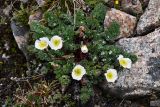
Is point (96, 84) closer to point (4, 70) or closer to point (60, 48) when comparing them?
point (60, 48)

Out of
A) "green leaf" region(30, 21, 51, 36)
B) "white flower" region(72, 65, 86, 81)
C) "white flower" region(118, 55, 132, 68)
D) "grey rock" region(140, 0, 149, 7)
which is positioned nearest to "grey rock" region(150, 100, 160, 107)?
"white flower" region(118, 55, 132, 68)

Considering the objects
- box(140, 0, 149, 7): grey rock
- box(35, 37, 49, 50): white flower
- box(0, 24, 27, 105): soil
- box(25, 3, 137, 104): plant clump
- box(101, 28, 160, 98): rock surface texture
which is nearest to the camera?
box(101, 28, 160, 98): rock surface texture

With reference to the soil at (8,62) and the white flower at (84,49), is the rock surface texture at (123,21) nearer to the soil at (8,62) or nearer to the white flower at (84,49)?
the white flower at (84,49)

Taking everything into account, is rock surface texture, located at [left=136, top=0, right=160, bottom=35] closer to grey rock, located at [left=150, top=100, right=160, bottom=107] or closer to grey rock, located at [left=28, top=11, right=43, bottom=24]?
grey rock, located at [left=150, top=100, right=160, bottom=107]

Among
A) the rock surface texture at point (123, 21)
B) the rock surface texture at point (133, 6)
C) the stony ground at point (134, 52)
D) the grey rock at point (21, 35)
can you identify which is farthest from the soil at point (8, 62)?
the rock surface texture at point (133, 6)

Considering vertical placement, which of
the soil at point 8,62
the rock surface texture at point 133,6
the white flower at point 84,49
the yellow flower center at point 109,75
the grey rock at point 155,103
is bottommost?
the grey rock at point 155,103

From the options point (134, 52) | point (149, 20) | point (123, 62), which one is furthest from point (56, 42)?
point (149, 20)

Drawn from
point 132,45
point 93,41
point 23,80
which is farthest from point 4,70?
point 132,45
